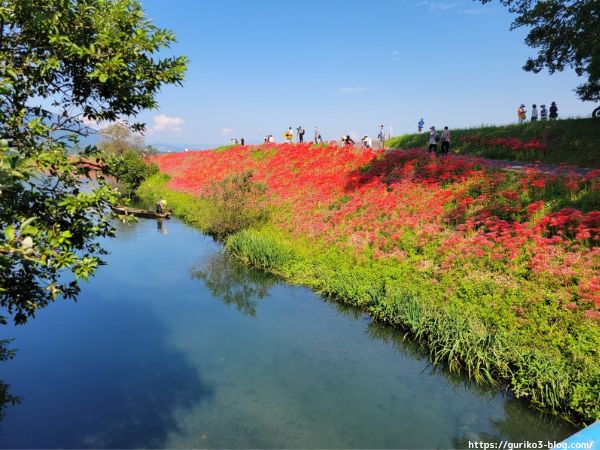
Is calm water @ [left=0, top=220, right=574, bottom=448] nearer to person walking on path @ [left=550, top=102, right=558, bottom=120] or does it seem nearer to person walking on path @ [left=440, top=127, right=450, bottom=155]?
person walking on path @ [left=440, top=127, right=450, bottom=155]

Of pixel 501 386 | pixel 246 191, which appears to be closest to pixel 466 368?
pixel 501 386

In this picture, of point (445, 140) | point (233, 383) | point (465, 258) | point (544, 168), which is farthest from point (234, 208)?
point (544, 168)

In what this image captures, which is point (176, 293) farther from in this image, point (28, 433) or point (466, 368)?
point (466, 368)

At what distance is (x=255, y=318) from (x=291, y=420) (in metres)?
6.27

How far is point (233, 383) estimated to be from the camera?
10.8m

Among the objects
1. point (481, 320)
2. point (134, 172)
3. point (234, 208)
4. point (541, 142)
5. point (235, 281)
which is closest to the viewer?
point (481, 320)

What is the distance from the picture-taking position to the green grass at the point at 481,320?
32.5 ft

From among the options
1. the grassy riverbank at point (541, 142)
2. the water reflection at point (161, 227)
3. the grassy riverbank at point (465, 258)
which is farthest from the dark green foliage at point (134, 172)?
the grassy riverbank at point (541, 142)

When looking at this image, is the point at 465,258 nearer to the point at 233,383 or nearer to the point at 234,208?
the point at 233,383

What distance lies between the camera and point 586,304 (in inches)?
464

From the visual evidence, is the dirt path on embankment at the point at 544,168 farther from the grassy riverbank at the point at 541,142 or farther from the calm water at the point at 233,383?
the calm water at the point at 233,383

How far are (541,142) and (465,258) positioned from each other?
15.6 metres

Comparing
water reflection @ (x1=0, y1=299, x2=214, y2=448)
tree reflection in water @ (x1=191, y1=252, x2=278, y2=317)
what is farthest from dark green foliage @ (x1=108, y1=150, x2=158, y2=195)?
water reflection @ (x1=0, y1=299, x2=214, y2=448)

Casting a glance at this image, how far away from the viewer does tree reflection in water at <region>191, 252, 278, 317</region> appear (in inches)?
677
